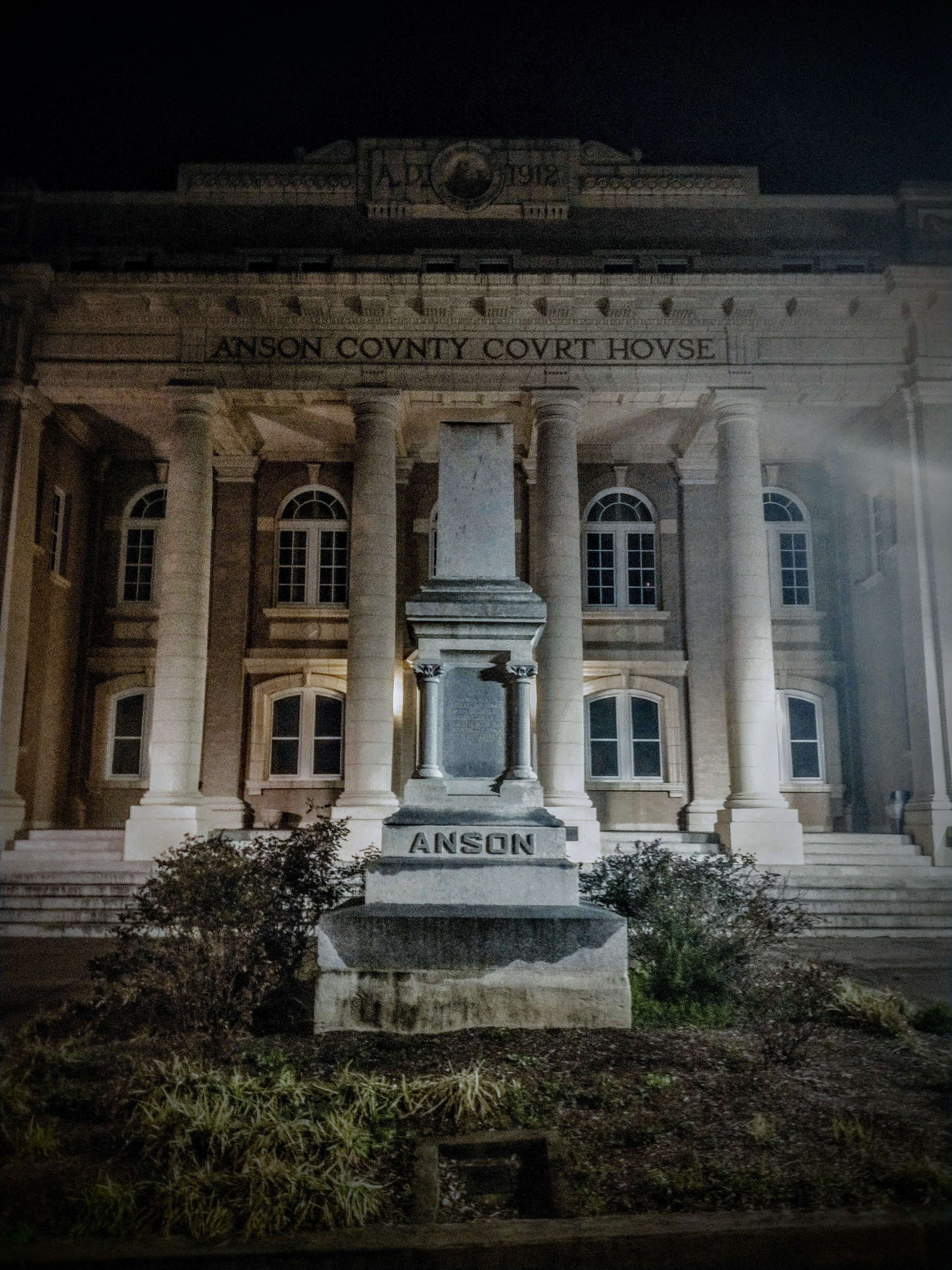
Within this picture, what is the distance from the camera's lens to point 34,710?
78.1ft

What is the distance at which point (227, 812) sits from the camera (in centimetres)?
2427

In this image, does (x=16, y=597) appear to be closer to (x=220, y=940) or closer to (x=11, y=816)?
(x=11, y=816)

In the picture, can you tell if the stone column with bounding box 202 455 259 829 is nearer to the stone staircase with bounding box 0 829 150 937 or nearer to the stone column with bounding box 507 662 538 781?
the stone staircase with bounding box 0 829 150 937

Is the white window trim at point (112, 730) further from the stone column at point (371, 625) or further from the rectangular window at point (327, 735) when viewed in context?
the stone column at point (371, 625)

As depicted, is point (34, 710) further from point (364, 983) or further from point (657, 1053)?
point (657, 1053)

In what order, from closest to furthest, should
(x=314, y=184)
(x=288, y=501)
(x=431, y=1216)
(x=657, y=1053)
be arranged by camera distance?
(x=431, y=1216) < (x=657, y=1053) < (x=314, y=184) < (x=288, y=501)

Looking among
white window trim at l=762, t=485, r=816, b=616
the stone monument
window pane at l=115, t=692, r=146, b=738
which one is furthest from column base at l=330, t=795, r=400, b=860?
white window trim at l=762, t=485, r=816, b=616

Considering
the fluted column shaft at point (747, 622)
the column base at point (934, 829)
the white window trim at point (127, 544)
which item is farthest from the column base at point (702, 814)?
the white window trim at point (127, 544)

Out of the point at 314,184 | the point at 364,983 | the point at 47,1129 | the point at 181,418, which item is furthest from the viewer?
the point at 314,184

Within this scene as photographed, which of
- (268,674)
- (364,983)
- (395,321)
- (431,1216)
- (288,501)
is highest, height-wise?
(395,321)

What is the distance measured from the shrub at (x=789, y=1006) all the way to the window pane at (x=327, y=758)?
17.4 meters

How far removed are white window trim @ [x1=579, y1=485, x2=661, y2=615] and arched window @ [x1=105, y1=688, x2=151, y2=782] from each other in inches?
473

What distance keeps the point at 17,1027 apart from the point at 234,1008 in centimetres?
214

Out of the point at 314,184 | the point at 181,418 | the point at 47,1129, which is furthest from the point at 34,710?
the point at 47,1129
